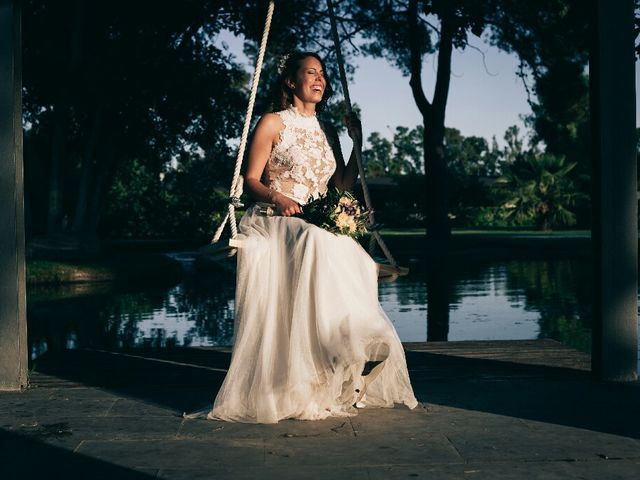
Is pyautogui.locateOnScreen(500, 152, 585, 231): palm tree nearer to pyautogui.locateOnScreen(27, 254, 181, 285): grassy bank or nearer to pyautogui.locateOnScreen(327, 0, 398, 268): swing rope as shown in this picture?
pyautogui.locateOnScreen(27, 254, 181, 285): grassy bank

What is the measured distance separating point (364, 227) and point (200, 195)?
121 ft

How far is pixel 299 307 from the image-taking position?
514 cm

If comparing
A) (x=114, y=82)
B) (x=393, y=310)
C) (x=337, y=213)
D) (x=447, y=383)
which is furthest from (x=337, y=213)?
(x=114, y=82)

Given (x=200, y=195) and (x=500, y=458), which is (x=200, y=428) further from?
(x=200, y=195)

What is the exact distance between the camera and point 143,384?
631cm

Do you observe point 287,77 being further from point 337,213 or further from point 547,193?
point 547,193

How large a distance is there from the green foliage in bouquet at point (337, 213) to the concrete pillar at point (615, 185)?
66.3 inches

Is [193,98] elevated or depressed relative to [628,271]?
elevated

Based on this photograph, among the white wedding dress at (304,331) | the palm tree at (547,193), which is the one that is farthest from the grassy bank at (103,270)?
the palm tree at (547,193)

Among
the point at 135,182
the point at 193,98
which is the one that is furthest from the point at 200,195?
the point at 193,98

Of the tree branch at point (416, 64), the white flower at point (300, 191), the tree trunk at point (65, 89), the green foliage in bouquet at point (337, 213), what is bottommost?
the green foliage in bouquet at point (337, 213)

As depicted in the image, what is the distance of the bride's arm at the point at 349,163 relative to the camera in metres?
5.83

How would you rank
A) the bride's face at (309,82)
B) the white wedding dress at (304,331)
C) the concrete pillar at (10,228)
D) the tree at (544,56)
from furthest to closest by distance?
the tree at (544,56), the concrete pillar at (10,228), the bride's face at (309,82), the white wedding dress at (304,331)

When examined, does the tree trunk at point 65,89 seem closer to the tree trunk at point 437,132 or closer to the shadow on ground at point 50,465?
the tree trunk at point 437,132
